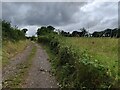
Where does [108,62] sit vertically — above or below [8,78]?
above

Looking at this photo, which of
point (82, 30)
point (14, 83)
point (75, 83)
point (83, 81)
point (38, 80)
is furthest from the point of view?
point (82, 30)

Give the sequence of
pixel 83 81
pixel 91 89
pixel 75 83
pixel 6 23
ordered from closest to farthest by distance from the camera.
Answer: pixel 91 89, pixel 83 81, pixel 75 83, pixel 6 23

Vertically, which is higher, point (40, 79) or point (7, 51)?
point (7, 51)

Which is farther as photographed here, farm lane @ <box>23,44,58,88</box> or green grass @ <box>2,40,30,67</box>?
green grass @ <box>2,40,30,67</box>

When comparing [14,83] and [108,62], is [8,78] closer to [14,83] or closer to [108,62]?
[14,83]

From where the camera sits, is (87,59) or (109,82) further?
(87,59)

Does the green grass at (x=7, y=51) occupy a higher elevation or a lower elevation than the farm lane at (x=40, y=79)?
higher

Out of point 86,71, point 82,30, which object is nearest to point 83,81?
point 86,71

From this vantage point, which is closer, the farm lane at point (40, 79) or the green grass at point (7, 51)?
the farm lane at point (40, 79)

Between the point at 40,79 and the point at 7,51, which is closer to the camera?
the point at 40,79

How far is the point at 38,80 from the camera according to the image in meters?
14.6

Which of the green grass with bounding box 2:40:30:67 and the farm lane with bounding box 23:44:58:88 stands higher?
the green grass with bounding box 2:40:30:67

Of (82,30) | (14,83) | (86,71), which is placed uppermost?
(82,30)

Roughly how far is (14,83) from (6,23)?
30409mm
